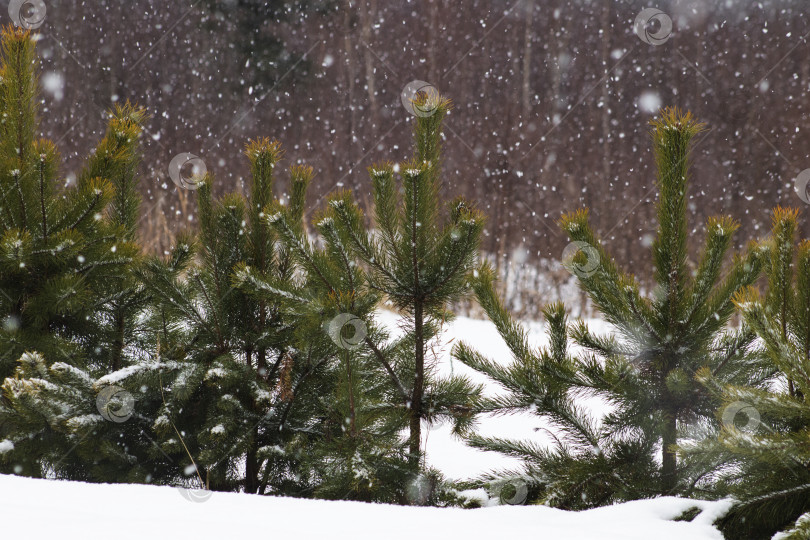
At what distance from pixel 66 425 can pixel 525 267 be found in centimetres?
577

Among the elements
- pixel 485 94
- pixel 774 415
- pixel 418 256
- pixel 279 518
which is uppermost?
pixel 485 94

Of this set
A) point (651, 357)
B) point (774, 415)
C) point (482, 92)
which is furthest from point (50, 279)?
point (482, 92)

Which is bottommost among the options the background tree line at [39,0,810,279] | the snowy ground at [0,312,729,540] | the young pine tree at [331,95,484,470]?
the snowy ground at [0,312,729,540]

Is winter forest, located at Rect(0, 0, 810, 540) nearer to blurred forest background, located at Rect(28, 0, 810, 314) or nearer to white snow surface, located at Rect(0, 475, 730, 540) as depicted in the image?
white snow surface, located at Rect(0, 475, 730, 540)

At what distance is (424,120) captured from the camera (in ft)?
7.50

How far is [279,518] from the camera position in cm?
132

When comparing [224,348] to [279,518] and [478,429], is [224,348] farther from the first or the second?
[279,518]

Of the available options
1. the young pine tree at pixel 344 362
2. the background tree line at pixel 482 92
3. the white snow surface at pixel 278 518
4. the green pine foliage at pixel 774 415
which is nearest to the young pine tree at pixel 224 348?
the young pine tree at pixel 344 362

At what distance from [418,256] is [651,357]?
85cm

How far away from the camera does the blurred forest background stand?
752cm

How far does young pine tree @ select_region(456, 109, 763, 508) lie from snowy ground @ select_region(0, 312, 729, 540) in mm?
396

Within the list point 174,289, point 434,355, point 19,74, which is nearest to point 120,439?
point 174,289

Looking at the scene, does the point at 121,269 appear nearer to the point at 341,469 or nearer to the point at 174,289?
the point at 174,289

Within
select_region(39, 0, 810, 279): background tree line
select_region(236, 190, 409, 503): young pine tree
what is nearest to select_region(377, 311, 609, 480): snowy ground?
select_region(236, 190, 409, 503): young pine tree
